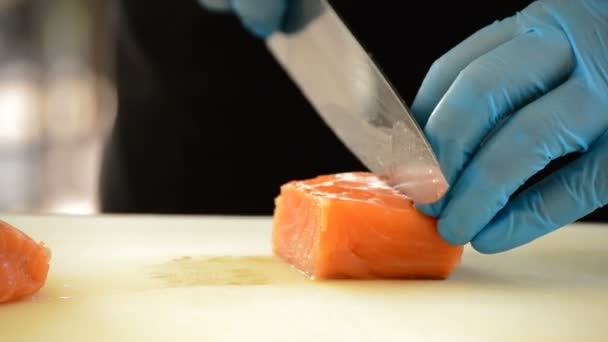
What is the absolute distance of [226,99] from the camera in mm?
3184

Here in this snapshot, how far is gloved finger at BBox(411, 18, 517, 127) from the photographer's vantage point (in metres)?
2.01

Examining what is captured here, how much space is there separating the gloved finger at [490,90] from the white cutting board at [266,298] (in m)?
0.31

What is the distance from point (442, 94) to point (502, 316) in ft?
1.98

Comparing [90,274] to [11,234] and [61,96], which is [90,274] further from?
[61,96]

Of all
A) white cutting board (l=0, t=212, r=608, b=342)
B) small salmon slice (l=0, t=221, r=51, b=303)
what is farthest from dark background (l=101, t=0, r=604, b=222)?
small salmon slice (l=0, t=221, r=51, b=303)

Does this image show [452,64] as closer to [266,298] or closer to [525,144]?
[525,144]

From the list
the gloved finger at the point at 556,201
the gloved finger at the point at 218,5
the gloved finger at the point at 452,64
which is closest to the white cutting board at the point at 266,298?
the gloved finger at the point at 556,201

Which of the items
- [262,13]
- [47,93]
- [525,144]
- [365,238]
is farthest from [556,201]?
[47,93]

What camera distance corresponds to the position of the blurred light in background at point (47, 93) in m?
4.62

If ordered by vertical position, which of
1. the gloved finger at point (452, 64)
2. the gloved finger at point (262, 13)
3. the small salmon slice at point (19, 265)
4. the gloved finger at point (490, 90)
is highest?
the gloved finger at point (262, 13)

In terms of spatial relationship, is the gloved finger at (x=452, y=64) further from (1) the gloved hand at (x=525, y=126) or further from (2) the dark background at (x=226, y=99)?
(2) the dark background at (x=226, y=99)

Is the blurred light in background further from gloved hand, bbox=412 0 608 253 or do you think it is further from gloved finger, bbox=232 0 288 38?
gloved hand, bbox=412 0 608 253

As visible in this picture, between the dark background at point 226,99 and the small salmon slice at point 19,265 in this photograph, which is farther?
the dark background at point 226,99

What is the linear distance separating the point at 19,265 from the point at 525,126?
3.89 feet
